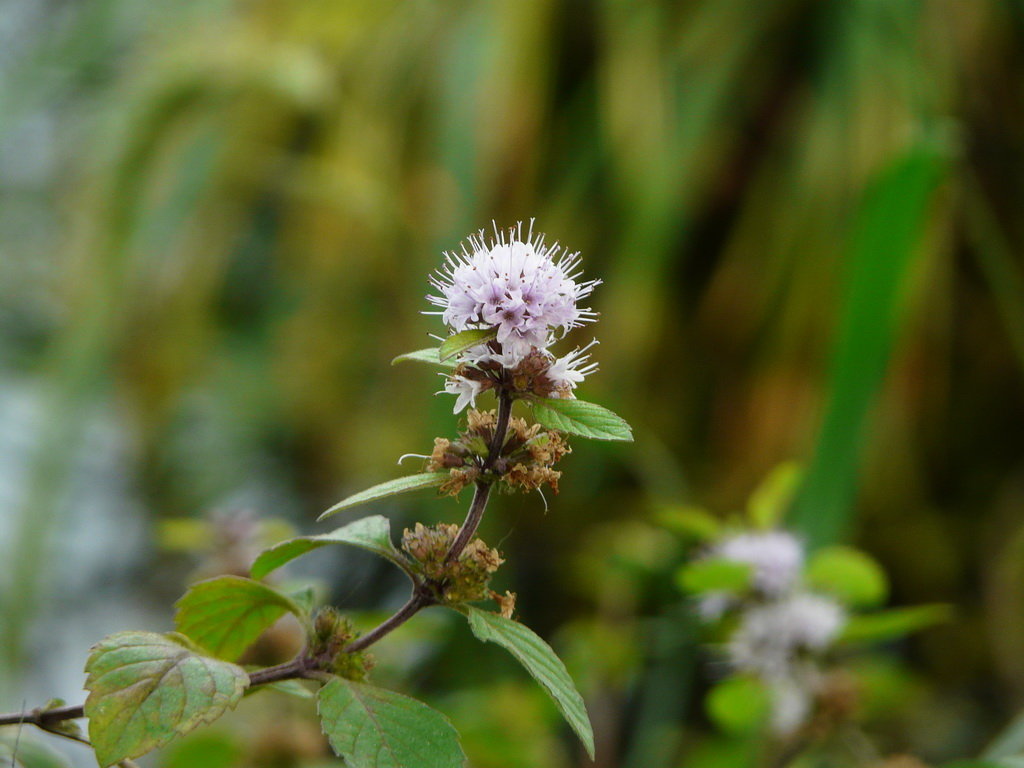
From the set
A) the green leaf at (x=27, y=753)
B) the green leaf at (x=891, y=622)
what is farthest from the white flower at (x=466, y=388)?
the green leaf at (x=891, y=622)

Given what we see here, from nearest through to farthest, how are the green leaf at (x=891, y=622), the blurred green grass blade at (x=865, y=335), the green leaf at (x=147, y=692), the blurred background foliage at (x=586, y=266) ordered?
the green leaf at (x=147, y=692) < the green leaf at (x=891, y=622) < the blurred green grass blade at (x=865, y=335) < the blurred background foliage at (x=586, y=266)

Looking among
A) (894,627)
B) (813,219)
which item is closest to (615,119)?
(813,219)

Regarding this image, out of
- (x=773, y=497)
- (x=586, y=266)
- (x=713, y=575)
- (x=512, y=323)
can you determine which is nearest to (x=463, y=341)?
(x=512, y=323)

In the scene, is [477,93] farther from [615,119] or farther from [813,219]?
[813,219]

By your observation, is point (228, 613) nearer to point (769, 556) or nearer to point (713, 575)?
point (713, 575)

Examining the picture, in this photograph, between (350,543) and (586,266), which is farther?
(586,266)

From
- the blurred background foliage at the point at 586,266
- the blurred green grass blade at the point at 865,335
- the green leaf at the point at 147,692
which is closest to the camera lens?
the green leaf at the point at 147,692

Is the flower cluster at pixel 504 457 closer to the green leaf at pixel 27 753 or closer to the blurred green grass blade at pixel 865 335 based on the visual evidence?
the green leaf at pixel 27 753
